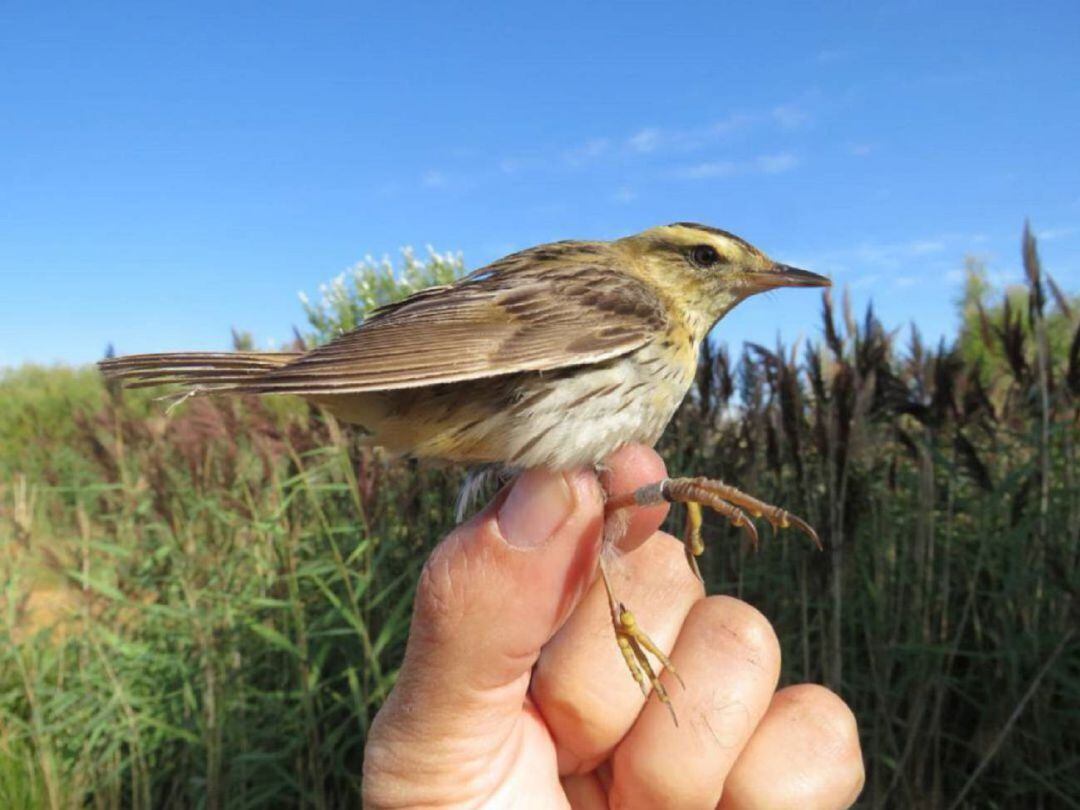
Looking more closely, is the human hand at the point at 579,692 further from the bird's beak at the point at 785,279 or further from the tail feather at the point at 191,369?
the bird's beak at the point at 785,279

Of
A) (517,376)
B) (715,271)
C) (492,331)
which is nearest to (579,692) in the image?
(517,376)

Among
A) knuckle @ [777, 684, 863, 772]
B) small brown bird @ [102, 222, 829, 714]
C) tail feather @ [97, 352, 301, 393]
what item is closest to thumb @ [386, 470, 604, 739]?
small brown bird @ [102, 222, 829, 714]

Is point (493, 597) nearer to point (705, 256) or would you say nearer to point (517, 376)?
point (517, 376)

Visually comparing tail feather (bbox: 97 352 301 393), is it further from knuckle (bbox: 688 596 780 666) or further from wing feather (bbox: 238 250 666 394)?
knuckle (bbox: 688 596 780 666)

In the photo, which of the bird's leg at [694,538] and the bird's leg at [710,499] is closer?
the bird's leg at [710,499]

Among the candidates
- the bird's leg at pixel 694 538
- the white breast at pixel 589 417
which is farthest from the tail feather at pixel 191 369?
the bird's leg at pixel 694 538

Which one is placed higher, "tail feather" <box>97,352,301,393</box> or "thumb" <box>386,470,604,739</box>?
"tail feather" <box>97,352,301,393</box>
